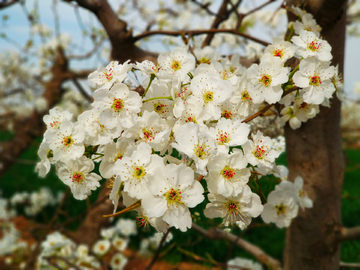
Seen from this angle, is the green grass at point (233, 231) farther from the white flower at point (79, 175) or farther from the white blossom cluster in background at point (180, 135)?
the white flower at point (79, 175)

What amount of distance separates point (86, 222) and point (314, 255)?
218 cm

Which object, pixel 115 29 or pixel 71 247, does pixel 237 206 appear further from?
pixel 71 247

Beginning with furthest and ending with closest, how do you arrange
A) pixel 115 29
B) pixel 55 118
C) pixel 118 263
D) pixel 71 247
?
pixel 118 263
pixel 71 247
pixel 115 29
pixel 55 118

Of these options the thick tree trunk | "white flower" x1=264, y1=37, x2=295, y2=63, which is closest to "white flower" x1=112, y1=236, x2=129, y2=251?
the thick tree trunk

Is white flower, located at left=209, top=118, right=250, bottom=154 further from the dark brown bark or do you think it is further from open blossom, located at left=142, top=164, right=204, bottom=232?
the dark brown bark

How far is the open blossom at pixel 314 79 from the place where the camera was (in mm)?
866

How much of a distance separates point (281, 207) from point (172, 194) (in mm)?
504

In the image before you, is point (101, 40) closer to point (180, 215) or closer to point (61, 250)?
point (61, 250)

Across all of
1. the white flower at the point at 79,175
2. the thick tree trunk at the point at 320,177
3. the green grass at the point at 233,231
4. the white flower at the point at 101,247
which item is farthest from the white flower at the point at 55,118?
the white flower at the point at 101,247

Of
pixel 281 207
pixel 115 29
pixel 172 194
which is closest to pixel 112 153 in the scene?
pixel 172 194

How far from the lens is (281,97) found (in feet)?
3.28

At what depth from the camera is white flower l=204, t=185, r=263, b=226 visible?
79 cm

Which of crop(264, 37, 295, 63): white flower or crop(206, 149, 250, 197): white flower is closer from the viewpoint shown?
crop(206, 149, 250, 197): white flower

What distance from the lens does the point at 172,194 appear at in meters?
0.72
